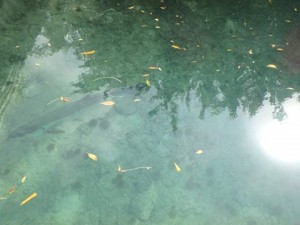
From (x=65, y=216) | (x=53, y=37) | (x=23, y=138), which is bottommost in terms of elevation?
(x=65, y=216)

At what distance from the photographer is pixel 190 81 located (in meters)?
3.40

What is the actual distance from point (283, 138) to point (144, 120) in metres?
1.47

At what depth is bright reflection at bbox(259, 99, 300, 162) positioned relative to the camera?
2.86 meters

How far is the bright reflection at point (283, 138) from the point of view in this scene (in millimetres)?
2859

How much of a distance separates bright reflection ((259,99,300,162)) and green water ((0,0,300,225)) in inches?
0.5

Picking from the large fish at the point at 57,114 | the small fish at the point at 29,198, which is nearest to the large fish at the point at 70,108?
the large fish at the point at 57,114

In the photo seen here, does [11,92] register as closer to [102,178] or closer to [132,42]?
[102,178]

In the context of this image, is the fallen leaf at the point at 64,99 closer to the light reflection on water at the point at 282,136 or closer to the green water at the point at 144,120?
the green water at the point at 144,120

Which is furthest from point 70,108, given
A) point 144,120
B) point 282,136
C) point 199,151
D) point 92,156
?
point 282,136

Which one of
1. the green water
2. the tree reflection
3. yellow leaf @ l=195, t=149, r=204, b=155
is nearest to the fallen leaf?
the green water

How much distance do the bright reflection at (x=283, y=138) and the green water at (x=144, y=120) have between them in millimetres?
14

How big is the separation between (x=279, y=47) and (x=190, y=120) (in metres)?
2.06

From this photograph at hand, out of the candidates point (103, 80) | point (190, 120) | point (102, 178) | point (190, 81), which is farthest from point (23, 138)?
point (190, 81)

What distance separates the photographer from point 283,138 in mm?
2988
